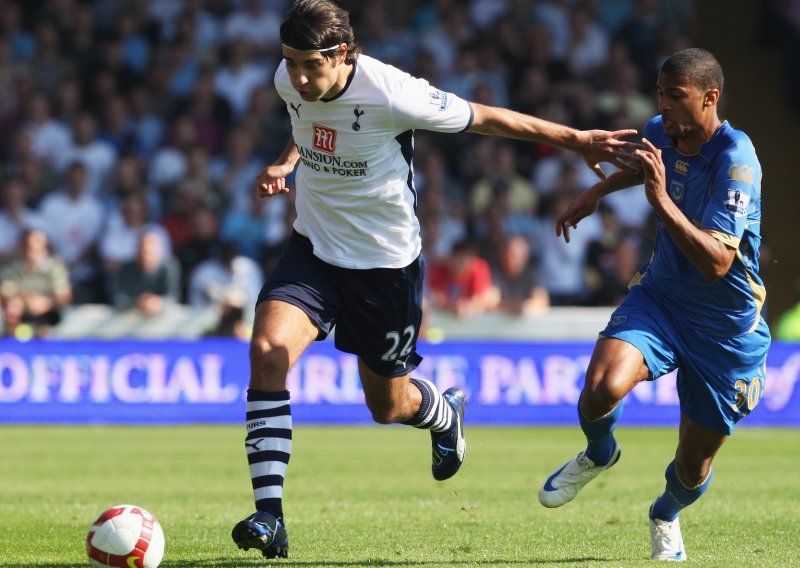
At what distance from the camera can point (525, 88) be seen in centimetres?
1861

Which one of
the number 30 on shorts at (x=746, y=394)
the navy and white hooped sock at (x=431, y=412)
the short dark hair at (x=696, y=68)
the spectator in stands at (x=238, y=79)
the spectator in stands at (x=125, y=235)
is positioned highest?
the spectator in stands at (x=238, y=79)

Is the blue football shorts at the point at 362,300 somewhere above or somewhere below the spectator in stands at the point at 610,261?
above

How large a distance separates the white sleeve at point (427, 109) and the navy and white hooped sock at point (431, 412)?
1.68 meters

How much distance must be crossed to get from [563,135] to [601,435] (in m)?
1.51

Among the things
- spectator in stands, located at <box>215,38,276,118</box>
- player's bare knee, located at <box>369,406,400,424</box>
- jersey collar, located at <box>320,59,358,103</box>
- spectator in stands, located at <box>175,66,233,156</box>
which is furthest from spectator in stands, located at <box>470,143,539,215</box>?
jersey collar, located at <box>320,59,358,103</box>

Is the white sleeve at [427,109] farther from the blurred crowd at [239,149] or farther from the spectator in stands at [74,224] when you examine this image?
the spectator in stands at [74,224]

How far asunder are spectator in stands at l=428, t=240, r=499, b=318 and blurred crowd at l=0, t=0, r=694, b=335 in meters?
0.02

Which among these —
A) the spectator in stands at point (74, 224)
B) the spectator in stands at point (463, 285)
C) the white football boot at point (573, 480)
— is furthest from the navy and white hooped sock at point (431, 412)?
the spectator in stands at point (74, 224)

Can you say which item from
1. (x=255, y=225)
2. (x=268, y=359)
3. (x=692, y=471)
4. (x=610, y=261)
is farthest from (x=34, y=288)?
(x=692, y=471)

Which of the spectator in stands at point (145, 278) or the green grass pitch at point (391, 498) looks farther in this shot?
the spectator in stands at point (145, 278)

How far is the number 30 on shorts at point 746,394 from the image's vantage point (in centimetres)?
652

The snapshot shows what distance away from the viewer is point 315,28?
6328 millimetres

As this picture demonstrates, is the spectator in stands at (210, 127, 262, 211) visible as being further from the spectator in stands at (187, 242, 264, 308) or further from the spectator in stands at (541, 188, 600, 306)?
the spectator in stands at (541, 188, 600, 306)

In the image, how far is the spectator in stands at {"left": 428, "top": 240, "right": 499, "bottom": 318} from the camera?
15.5 meters
